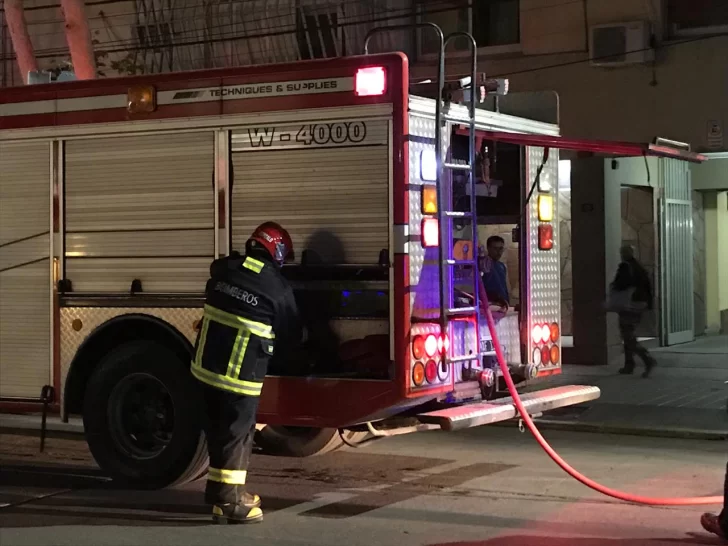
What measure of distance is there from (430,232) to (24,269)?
3166 mm

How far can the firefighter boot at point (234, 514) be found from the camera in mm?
6754

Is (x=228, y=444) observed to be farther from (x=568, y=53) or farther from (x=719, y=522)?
(x=568, y=53)

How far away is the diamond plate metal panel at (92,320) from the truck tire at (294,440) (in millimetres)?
1201

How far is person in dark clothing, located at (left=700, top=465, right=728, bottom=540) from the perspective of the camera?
20.3 ft

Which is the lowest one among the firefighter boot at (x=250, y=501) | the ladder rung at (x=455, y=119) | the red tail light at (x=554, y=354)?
the firefighter boot at (x=250, y=501)

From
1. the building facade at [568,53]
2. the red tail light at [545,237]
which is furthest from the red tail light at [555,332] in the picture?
the building facade at [568,53]

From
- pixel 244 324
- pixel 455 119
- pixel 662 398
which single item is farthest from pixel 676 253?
pixel 244 324

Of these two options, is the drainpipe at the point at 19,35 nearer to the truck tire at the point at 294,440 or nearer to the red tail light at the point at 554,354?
the truck tire at the point at 294,440

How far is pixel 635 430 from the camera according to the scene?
34.4 ft

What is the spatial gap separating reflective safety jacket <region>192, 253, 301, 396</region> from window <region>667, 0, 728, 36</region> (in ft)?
35.0

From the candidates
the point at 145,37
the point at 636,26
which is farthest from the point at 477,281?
the point at 145,37

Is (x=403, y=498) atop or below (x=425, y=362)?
below

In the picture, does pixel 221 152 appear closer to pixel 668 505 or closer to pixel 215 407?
pixel 215 407

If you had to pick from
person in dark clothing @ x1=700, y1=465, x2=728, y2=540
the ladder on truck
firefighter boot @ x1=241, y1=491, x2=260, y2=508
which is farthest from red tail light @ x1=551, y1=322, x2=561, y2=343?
firefighter boot @ x1=241, y1=491, x2=260, y2=508
